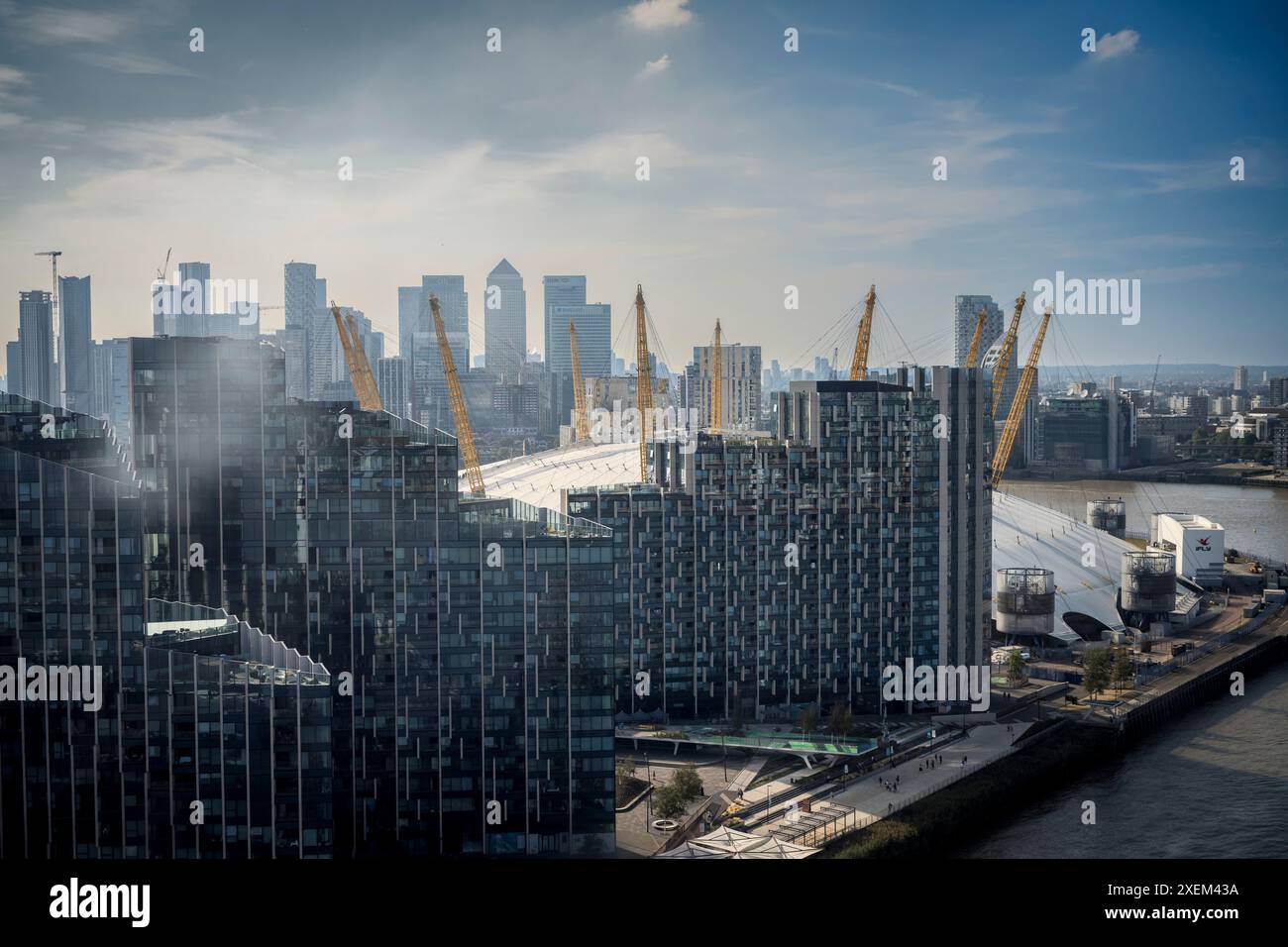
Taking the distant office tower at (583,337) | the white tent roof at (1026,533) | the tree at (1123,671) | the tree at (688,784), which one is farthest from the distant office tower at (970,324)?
the tree at (688,784)

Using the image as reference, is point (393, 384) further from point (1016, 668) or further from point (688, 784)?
point (688, 784)

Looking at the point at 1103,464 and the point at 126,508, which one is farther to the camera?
the point at 1103,464

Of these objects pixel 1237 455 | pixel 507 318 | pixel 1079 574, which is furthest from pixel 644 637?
pixel 507 318

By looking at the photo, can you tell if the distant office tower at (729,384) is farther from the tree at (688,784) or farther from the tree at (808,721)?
the tree at (688,784)

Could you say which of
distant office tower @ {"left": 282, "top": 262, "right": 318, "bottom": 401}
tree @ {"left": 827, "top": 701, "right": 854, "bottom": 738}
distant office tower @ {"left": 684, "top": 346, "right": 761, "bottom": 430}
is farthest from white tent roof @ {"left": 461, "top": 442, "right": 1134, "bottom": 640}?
distant office tower @ {"left": 684, "top": 346, "right": 761, "bottom": 430}

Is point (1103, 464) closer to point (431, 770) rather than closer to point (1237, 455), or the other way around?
point (1237, 455)

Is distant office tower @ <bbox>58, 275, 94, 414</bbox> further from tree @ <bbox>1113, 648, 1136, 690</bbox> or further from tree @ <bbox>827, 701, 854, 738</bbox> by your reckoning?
tree @ <bbox>1113, 648, 1136, 690</bbox>
